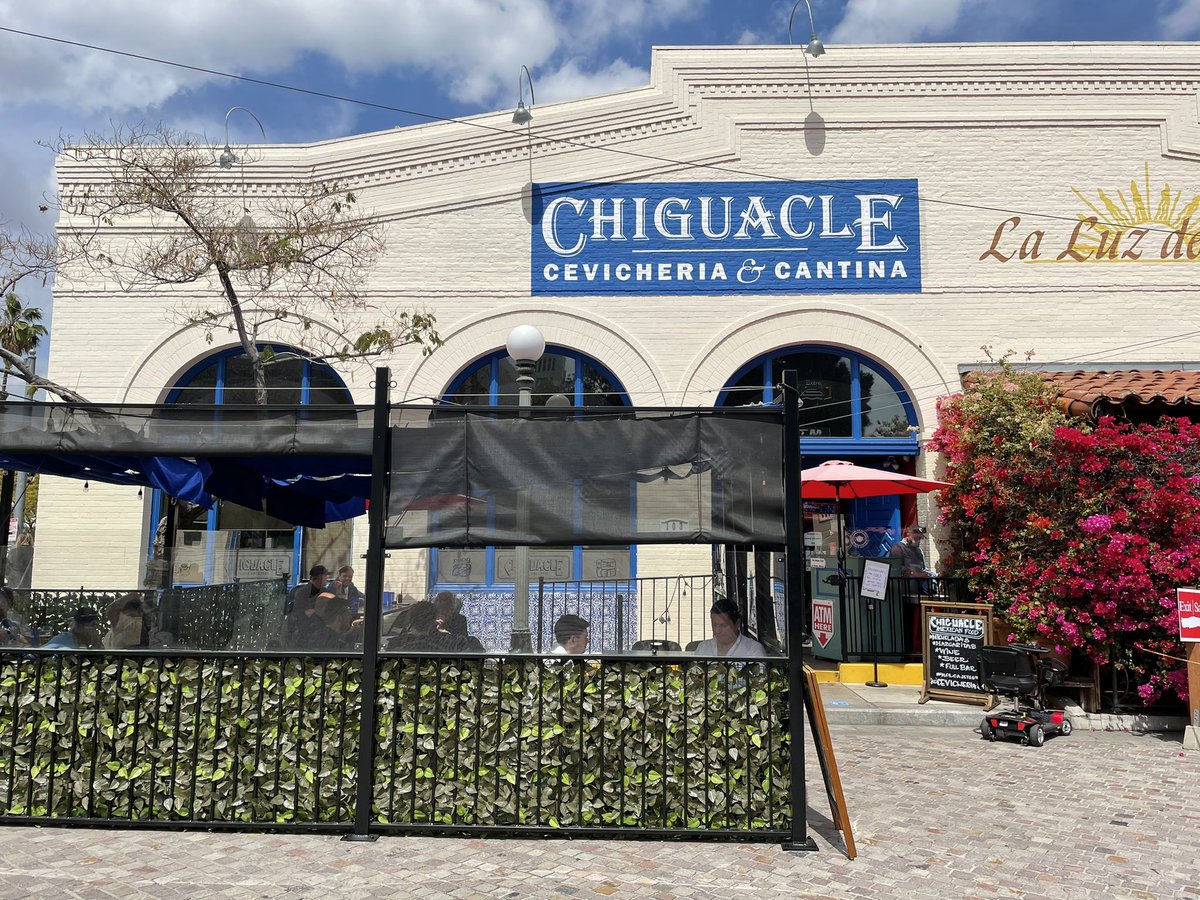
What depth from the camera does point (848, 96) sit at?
13.4m

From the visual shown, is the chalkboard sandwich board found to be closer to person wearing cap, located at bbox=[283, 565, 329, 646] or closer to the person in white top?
the person in white top

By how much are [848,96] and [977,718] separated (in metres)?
9.05

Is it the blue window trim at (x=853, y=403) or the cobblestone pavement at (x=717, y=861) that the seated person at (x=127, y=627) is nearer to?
the cobblestone pavement at (x=717, y=861)

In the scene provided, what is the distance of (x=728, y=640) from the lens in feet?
18.7

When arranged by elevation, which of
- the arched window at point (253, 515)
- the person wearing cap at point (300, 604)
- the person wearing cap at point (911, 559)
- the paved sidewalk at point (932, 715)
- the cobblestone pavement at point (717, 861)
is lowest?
the cobblestone pavement at point (717, 861)

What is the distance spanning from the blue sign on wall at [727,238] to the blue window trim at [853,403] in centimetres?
92

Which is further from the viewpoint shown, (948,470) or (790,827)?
(948,470)

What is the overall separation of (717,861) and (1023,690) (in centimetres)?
494

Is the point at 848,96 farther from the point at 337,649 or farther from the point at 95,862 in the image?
the point at 95,862

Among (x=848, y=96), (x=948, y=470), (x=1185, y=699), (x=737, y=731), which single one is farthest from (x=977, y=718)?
(x=848, y=96)

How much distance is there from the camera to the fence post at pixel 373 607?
5277mm

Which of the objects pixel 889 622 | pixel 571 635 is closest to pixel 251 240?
pixel 571 635

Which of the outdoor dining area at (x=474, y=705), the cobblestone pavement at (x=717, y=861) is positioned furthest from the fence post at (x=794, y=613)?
the cobblestone pavement at (x=717, y=861)

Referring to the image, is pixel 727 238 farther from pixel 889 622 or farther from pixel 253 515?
pixel 253 515
